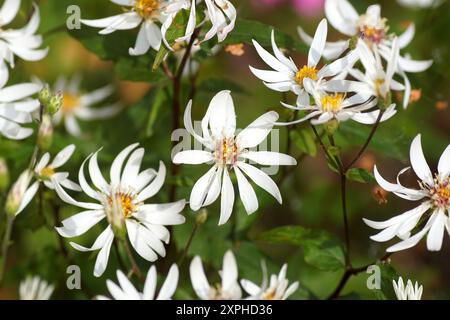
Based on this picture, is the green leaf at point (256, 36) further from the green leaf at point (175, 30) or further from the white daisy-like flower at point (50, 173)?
the white daisy-like flower at point (50, 173)

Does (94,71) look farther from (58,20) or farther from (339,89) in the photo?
(339,89)

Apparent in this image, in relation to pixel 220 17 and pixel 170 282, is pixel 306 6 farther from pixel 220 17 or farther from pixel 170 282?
pixel 170 282

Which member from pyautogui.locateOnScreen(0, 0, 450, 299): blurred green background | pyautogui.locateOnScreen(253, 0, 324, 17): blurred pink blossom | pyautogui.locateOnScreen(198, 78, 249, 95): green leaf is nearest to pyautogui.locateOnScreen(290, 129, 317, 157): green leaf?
pyautogui.locateOnScreen(0, 0, 450, 299): blurred green background

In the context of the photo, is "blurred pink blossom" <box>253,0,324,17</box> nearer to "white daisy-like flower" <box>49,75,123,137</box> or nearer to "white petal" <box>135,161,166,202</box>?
"white daisy-like flower" <box>49,75,123,137</box>

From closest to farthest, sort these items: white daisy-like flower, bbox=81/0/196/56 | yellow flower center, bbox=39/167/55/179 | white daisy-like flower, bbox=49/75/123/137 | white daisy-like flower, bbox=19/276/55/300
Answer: yellow flower center, bbox=39/167/55/179, white daisy-like flower, bbox=81/0/196/56, white daisy-like flower, bbox=19/276/55/300, white daisy-like flower, bbox=49/75/123/137

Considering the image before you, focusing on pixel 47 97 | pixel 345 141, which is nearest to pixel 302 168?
pixel 345 141

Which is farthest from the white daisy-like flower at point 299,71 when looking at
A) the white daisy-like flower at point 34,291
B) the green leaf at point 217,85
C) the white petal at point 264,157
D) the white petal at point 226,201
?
the white daisy-like flower at point 34,291
